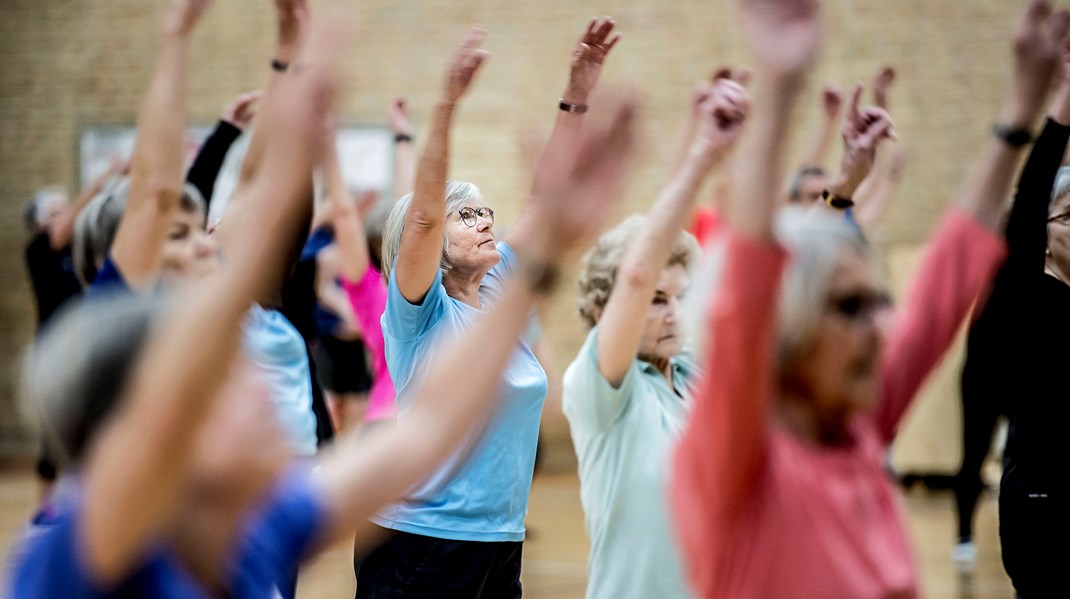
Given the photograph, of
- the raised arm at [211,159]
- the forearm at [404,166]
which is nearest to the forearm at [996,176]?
the raised arm at [211,159]

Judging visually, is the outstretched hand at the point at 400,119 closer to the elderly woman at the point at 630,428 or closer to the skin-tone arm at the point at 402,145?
the skin-tone arm at the point at 402,145

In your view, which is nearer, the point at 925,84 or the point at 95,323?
the point at 95,323

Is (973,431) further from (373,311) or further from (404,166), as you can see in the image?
(404,166)

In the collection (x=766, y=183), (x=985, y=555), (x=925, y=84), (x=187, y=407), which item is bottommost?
(x=985, y=555)

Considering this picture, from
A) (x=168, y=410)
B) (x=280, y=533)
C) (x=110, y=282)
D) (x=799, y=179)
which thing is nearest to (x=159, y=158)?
(x=110, y=282)

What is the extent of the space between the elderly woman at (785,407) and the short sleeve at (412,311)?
1.20m

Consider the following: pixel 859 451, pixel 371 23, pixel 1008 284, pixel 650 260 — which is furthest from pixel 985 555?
pixel 371 23

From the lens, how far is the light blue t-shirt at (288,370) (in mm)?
3260

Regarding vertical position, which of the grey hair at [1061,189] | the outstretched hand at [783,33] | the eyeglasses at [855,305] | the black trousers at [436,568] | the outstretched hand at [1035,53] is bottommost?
the black trousers at [436,568]

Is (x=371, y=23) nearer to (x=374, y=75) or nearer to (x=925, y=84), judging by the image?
(x=374, y=75)

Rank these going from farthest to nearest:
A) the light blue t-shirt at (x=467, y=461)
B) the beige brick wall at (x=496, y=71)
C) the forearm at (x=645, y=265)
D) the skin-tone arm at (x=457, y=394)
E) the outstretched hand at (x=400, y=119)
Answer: the beige brick wall at (x=496, y=71) → the outstretched hand at (x=400, y=119) → the light blue t-shirt at (x=467, y=461) → the forearm at (x=645, y=265) → the skin-tone arm at (x=457, y=394)

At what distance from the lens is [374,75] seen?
898 centimetres

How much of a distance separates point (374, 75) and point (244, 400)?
8.13 meters

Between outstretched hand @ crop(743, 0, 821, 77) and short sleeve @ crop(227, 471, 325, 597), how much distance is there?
24.6 inches
